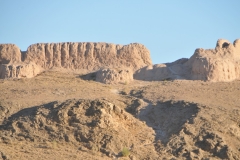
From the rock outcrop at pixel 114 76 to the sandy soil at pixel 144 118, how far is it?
403mm

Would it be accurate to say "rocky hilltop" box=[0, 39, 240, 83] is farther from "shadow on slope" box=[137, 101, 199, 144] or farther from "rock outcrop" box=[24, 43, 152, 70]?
"shadow on slope" box=[137, 101, 199, 144]

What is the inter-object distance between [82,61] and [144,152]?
1080 cm

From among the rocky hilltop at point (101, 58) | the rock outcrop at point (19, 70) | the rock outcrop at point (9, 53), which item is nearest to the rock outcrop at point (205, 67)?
the rocky hilltop at point (101, 58)

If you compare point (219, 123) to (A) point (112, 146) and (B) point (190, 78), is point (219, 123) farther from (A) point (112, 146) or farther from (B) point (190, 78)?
(B) point (190, 78)

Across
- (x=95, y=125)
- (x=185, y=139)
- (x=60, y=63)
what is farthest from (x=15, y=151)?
(x=60, y=63)

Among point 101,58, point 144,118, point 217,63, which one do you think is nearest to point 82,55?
point 101,58

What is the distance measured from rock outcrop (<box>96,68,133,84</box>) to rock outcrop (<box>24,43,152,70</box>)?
4.27 feet

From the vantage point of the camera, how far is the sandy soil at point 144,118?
3312cm

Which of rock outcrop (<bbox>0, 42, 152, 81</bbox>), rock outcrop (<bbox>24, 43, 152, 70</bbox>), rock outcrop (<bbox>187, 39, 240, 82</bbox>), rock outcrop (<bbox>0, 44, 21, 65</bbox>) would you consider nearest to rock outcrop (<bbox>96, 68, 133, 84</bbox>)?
rock outcrop (<bbox>0, 42, 152, 81</bbox>)

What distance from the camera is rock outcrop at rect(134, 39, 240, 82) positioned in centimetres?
4150

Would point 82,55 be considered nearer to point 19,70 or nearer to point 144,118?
point 19,70

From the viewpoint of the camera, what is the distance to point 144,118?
36.2 m

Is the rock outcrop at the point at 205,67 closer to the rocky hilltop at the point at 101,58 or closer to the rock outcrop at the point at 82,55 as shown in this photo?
the rocky hilltop at the point at 101,58

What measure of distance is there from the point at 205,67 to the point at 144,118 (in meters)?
6.28
